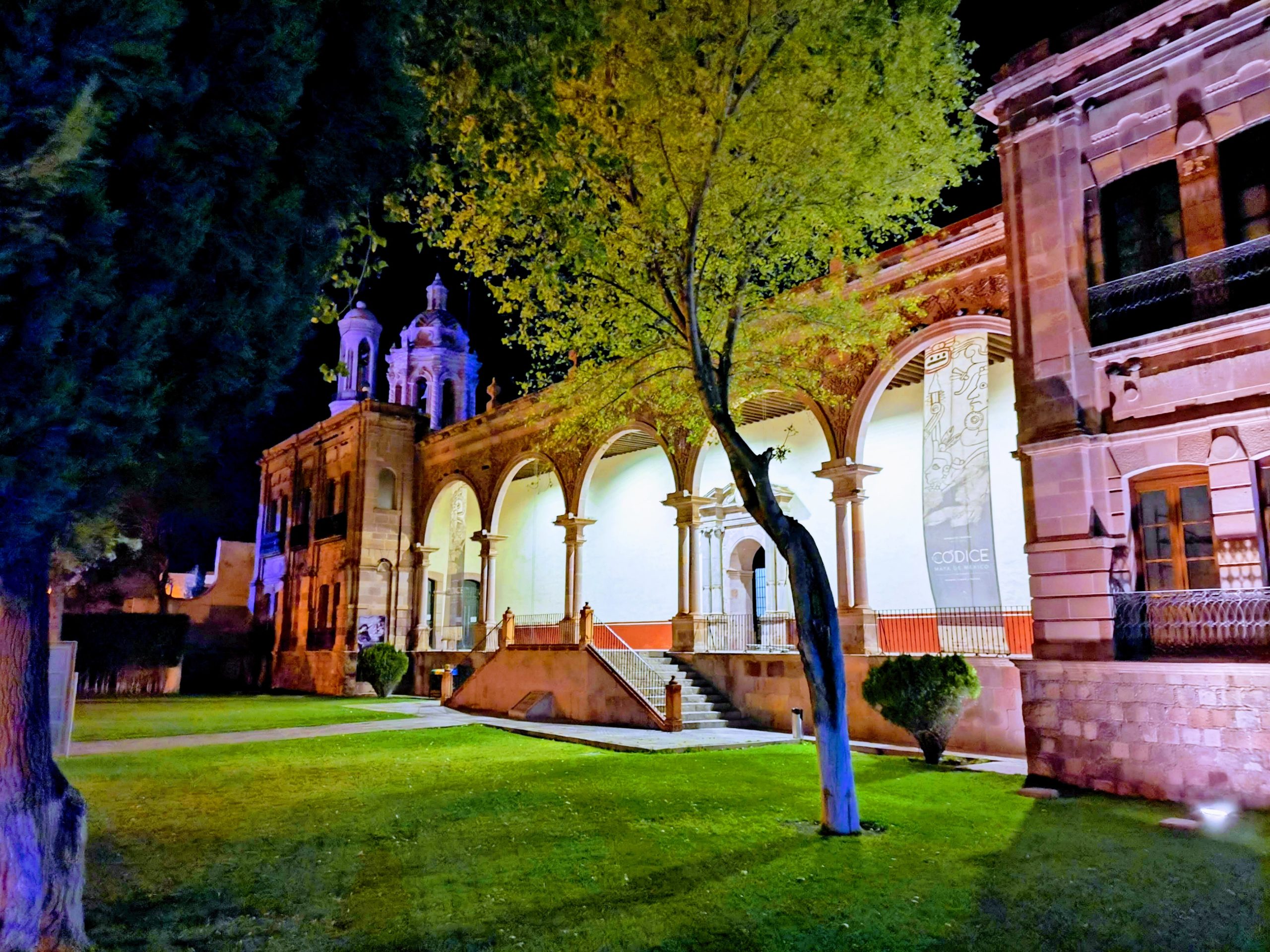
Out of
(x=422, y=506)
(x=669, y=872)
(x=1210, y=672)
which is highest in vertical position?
(x=422, y=506)

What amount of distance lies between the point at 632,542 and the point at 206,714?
10.7 meters

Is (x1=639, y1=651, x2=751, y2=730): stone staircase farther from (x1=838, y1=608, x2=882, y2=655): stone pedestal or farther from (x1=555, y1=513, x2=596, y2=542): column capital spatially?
(x1=555, y1=513, x2=596, y2=542): column capital

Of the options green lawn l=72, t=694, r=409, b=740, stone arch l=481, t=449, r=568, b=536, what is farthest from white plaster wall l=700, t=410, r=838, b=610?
green lawn l=72, t=694, r=409, b=740

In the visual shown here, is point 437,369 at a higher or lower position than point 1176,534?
higher

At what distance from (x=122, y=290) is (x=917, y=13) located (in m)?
7.31

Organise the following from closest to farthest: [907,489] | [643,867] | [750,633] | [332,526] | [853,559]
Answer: [643,867] → [853,559] → [907,489] → [750,633] → [332,526]

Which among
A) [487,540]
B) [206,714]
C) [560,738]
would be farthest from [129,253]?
[487,540]

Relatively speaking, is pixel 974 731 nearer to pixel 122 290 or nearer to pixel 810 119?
pixel 810 119

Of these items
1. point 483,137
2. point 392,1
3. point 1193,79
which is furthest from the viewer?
point 1193,79

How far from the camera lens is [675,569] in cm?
2211

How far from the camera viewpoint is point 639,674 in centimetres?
1653

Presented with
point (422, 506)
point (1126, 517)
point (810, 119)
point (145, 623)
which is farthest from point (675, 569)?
point (145, 623)

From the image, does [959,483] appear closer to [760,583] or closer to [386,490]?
[760,583]

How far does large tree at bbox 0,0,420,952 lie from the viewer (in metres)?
3.88
